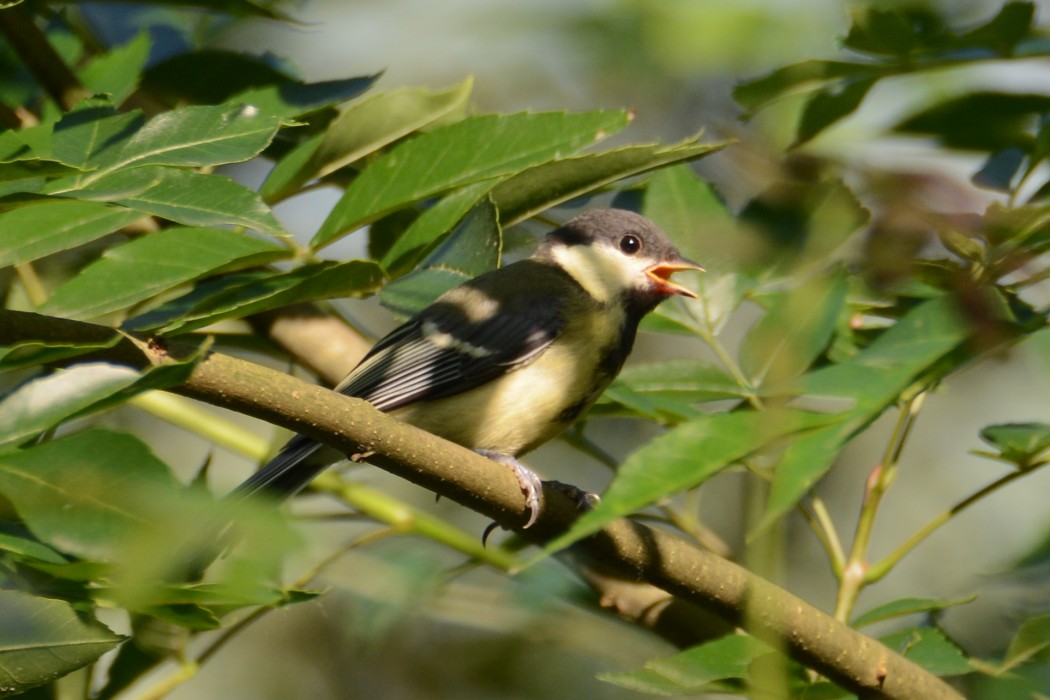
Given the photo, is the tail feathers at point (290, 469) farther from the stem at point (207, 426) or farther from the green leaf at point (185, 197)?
the green leaf at point (185, 197)

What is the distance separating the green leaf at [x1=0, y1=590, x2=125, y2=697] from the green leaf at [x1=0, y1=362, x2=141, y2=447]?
9.6 inches

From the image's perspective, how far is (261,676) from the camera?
4324 millimetres

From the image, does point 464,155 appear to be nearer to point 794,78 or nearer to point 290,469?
point 794,78

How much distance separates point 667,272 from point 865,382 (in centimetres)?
193

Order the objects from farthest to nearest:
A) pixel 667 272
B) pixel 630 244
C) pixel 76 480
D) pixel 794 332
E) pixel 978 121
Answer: pixel 630 244
pixel 667 272
pixel 978 121
pixel 76 480
pixel 794 332

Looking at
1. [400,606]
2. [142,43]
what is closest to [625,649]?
[400,606]

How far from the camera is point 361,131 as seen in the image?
2379 millimetres

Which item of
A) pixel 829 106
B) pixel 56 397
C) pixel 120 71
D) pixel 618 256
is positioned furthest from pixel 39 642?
pixel 618 256

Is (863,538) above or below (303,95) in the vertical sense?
below

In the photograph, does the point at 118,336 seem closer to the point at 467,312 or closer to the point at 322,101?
the point at 322,101

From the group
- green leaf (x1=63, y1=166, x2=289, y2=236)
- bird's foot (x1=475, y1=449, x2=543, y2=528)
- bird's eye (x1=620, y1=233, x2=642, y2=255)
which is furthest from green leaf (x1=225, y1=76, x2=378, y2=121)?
bird's eye (x1=620, y1=233, x2=642, y2=255)

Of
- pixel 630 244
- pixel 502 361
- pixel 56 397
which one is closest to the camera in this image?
pixel 56 397

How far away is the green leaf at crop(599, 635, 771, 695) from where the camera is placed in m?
1.71

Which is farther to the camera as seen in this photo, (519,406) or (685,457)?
(519,406)
